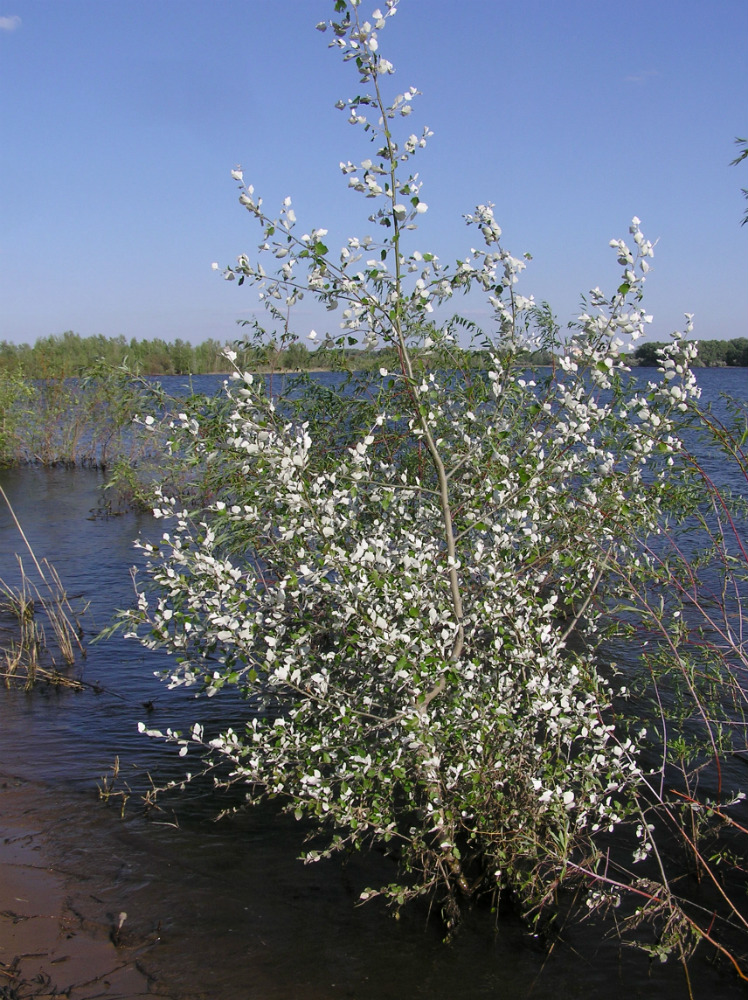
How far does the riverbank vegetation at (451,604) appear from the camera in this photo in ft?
14.7

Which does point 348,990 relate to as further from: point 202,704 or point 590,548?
point 202,704

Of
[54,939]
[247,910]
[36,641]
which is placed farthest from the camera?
[36,641]

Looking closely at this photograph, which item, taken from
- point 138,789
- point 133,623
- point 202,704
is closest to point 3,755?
point 138,789

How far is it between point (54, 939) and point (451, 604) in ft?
9.92

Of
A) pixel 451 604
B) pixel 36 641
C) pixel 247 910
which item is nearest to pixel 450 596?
pixel 451 604

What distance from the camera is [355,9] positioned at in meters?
4.09

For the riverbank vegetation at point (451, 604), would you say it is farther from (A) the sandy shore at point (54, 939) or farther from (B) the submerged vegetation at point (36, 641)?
(B) the submerged vegetation at point (36, 641)

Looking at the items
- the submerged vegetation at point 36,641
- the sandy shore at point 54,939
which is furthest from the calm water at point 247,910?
the submerged vegetation at point 36,641

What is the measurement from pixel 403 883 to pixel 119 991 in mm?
1878

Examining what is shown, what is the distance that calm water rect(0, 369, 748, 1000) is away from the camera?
14.8 ft

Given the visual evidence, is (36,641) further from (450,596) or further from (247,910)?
(450,596)

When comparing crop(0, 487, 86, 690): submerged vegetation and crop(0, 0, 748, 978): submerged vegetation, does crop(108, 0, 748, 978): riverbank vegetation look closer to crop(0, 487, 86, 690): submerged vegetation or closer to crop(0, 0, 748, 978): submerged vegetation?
crop(0, 0, 748, 978): submerged vegetation

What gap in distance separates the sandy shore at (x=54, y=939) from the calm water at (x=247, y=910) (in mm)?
118

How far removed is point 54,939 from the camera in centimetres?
458
